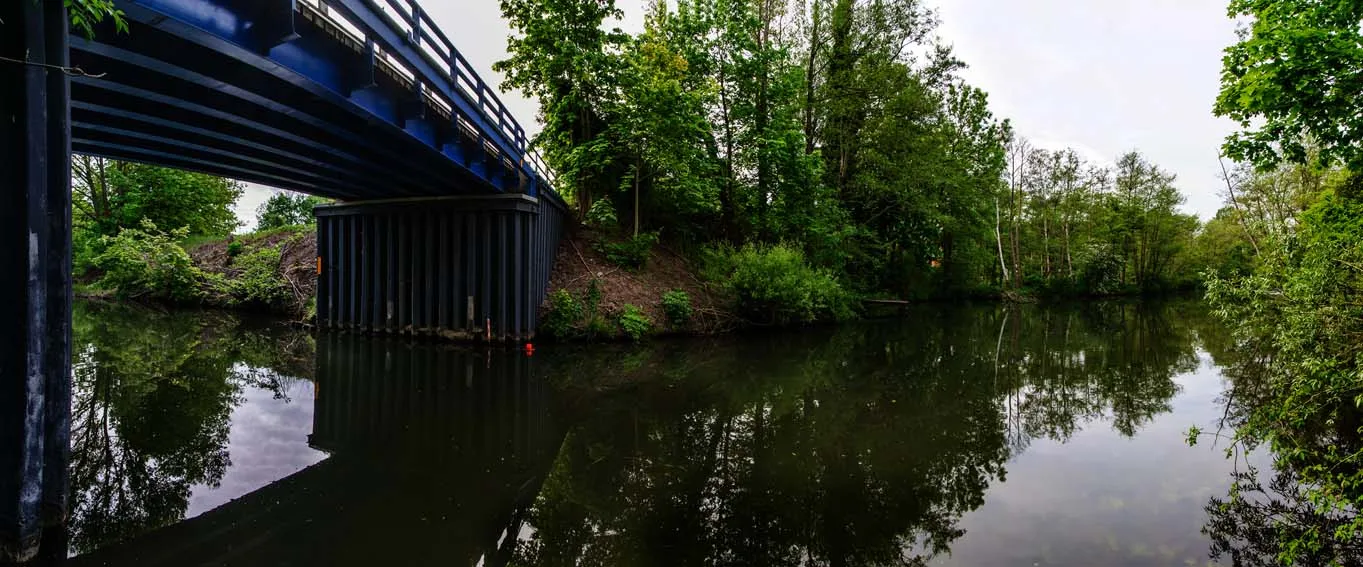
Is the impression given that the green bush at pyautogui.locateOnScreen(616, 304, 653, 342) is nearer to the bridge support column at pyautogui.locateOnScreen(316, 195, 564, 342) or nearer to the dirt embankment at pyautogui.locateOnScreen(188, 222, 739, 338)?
the dirt embankment at pyautogui.locateOnScreen(188, 222, 739, 338)

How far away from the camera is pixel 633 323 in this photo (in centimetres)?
1422

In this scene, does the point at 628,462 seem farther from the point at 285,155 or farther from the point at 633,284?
the point at 633,284

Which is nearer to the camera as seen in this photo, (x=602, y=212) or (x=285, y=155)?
(x=285, y=155)

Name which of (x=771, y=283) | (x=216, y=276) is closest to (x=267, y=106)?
(x=771, y=283)

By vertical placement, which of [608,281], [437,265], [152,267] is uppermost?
[437,265]

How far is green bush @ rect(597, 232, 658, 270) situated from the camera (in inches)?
649

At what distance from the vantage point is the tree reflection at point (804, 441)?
4051 mm

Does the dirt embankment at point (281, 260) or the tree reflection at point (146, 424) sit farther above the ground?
the dirt embankment at point (281, 260)

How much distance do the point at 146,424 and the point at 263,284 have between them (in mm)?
15307

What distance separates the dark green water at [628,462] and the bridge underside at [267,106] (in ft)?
11.5

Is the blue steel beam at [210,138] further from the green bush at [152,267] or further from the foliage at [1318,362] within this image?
the green bush at [152,267]

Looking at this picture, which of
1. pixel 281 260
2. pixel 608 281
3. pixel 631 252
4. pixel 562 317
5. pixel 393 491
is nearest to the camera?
pixel 393 491

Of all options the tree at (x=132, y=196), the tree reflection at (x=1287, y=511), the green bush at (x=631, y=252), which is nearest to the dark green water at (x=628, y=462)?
the tree reflection at (x=1287, y=511)

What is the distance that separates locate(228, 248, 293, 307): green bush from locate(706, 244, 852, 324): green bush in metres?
14.7
